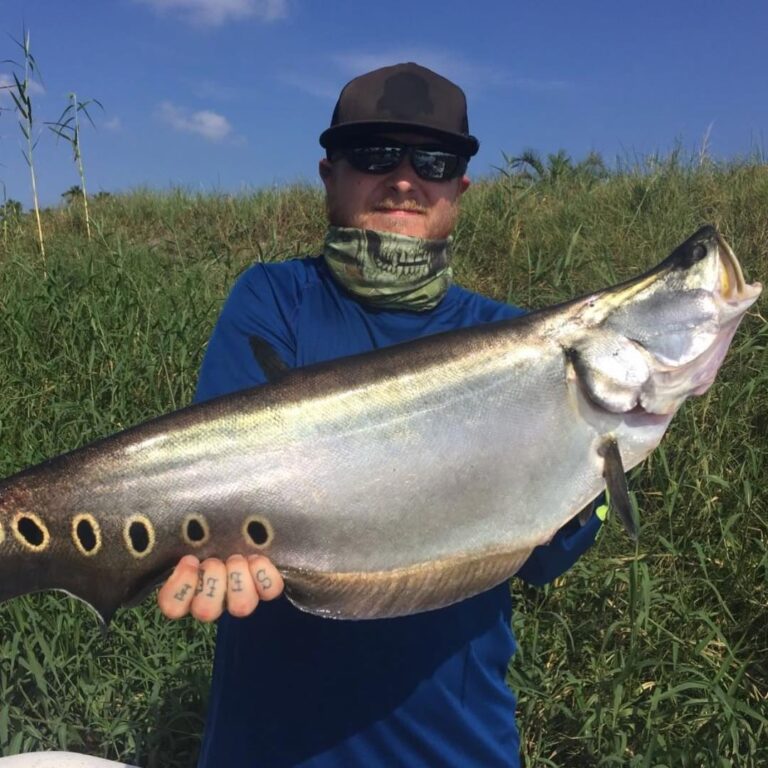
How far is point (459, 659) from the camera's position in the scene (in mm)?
1820

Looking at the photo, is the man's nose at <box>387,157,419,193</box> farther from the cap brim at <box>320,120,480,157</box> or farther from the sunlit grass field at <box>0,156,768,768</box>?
the sunlit grass field at <box>0,156,768,768</box>

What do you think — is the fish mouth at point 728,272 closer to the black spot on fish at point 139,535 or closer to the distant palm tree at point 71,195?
the black spot on fish at point 139,535

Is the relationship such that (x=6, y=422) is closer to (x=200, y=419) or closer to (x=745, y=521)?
(x=200, y=419)

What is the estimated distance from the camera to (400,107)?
6.76ft

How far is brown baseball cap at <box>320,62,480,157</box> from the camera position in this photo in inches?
80.6

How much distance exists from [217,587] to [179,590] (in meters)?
0.08

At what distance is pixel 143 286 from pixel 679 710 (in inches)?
169

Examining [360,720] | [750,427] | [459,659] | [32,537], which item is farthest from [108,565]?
[750,427]

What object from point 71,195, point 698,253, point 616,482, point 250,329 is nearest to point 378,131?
point 250,329

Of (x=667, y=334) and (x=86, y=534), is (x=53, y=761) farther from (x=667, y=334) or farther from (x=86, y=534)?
(x=667, y=334)

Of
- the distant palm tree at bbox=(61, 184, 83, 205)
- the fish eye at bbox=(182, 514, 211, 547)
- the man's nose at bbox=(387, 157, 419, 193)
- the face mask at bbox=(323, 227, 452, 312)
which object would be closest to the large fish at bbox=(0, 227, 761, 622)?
the fish eye at bbox=(182, 514, 211, 547)

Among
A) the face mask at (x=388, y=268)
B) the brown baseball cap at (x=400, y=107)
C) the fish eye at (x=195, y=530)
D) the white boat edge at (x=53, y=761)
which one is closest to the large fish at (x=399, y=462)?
the fish eye at (x=195, y=530)

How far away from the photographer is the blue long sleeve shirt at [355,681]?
175 cm

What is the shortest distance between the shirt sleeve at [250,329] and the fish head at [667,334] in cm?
71
